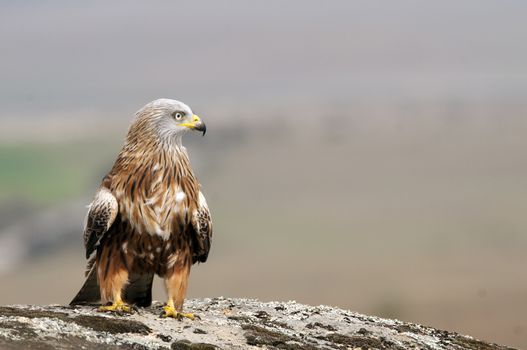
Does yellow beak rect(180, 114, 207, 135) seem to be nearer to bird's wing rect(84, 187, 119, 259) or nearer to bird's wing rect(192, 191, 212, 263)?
bird's wing rect(192, 191, 212, 263)

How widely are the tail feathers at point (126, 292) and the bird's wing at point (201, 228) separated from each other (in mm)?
843

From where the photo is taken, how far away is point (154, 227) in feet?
51.0

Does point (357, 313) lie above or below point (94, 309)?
above

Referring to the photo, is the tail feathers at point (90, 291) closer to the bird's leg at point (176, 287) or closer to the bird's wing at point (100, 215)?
the bird's wing at point (100, 215)

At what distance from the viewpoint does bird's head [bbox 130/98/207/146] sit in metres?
16.1

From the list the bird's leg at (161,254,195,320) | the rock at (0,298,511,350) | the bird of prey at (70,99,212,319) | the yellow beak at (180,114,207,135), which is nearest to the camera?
the rock at (0,298,511,350)

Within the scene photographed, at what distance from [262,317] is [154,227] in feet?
9.82

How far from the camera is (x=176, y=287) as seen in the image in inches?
628

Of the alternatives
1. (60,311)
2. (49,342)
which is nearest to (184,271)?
(60,311)

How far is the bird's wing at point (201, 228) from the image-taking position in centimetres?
1600

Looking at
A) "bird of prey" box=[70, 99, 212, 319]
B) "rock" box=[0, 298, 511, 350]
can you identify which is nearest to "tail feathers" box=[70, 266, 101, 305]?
"bird of prey" box=[70, 99, 212, 319]

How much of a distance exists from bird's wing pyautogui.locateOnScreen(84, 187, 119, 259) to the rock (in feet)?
3.77

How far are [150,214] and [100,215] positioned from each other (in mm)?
754

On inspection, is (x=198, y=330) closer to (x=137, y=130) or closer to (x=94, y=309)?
(x=94, y=309)
